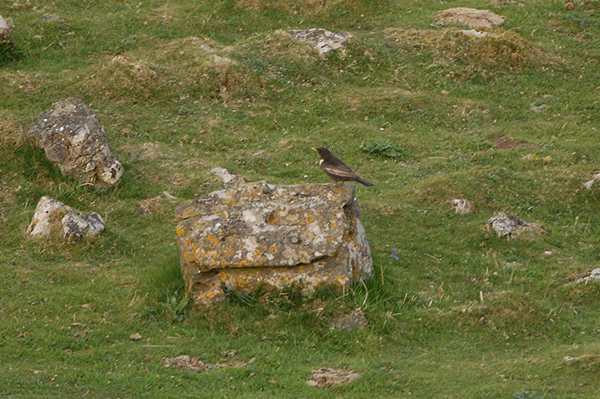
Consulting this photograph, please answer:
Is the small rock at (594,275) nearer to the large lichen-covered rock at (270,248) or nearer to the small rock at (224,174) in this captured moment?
the large lichen-covered rock at (270,248)

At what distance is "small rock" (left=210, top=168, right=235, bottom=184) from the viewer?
530 inches

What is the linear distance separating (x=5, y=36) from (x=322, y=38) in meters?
8.83

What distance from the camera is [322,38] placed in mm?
18625

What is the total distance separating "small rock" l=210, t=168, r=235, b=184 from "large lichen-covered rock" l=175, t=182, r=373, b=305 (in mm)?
3563

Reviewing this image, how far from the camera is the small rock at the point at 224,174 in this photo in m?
13.5

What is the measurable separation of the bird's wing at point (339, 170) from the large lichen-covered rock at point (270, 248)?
0.76 meters

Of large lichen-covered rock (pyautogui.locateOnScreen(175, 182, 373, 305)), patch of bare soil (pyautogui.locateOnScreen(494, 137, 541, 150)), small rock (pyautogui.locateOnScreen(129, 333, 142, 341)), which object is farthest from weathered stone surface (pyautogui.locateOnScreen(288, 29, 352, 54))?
small rock (pyautogui.locateOnScreen(129, 333, 142, 341))

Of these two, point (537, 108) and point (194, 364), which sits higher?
point (194, 364)

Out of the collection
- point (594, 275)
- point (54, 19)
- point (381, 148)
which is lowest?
point (381, 148)

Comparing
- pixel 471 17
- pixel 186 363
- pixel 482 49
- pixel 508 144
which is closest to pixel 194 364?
pixel 186 363

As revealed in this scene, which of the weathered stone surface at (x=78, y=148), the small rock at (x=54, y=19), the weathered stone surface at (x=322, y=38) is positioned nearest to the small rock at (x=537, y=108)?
the weathered stone surface at (x=322, y=38)

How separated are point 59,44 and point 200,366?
45.1 feet

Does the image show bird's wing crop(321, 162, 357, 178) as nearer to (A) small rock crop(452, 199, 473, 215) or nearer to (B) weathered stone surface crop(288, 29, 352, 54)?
(A) small rock crop(452, 199, 473, 215)

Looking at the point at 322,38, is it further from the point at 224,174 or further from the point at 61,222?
the point at 61,222
